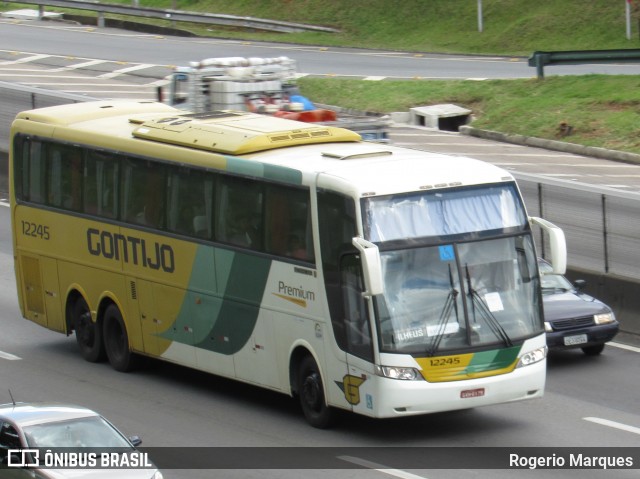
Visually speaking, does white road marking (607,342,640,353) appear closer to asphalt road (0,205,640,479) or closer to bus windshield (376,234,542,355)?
asphalt road (0,205,640,479)

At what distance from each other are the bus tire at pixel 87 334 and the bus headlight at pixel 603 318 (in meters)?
6.84

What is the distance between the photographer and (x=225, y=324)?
16641mm

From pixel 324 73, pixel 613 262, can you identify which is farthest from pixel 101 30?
pixel 613 262

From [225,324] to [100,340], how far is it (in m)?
3.18

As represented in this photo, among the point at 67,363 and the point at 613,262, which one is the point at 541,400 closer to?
the point at 613,262

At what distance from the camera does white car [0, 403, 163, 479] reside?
440 inches

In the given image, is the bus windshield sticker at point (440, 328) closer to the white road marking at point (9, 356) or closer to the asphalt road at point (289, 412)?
the asphalt road at point (289, 412)

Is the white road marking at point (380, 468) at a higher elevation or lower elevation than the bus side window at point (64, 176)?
lower

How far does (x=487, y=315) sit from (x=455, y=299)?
1.42 feet

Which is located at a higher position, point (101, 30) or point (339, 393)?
point (101, 30)

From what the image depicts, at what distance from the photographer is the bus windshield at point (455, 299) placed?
46.8 feet

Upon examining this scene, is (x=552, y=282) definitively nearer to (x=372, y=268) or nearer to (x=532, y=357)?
(x=532, y=357)

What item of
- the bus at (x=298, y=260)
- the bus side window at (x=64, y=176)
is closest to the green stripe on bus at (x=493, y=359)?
the bus at (x=298, y=260)

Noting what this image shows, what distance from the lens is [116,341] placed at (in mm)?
18891
